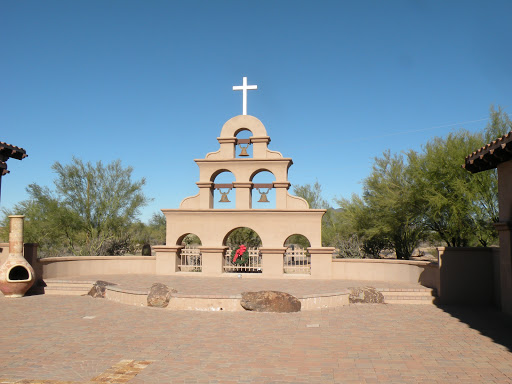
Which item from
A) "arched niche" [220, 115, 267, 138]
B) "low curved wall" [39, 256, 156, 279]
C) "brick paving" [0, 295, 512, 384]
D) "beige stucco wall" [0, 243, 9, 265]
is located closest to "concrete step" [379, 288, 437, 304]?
"brick paving" [0, 295, 512, 384]

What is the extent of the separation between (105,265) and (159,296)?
365 inches

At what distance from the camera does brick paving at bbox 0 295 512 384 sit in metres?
6.88

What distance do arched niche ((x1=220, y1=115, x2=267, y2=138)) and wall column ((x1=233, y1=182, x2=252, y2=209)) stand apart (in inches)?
99.1

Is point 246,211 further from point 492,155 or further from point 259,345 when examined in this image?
point 259,345

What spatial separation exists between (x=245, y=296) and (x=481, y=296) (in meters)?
7.31

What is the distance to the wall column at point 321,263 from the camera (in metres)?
19.8

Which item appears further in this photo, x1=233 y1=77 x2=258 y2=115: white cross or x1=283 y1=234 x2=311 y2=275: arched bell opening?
x1=233 y1=77 x2=258 y2=115: white cross

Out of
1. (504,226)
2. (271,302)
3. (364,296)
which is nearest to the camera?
(504,226)

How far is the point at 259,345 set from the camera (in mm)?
8844

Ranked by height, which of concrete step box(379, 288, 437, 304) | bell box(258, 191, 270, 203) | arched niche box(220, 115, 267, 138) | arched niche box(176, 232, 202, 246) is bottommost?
concrete step box(379, 288, 437, 304)

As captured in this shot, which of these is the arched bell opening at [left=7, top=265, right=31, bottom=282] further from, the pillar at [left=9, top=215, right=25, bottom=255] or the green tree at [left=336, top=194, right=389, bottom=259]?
the green tree at [left=336, top=194, right=389, bottom=259]

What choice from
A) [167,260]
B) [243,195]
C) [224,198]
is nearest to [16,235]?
[167,260]

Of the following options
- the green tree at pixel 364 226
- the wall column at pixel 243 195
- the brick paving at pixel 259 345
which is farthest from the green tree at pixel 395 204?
the brick paving at pixel 259 345

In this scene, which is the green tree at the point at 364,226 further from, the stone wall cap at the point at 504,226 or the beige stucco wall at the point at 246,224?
the stone wall cap at the point at 504,226
